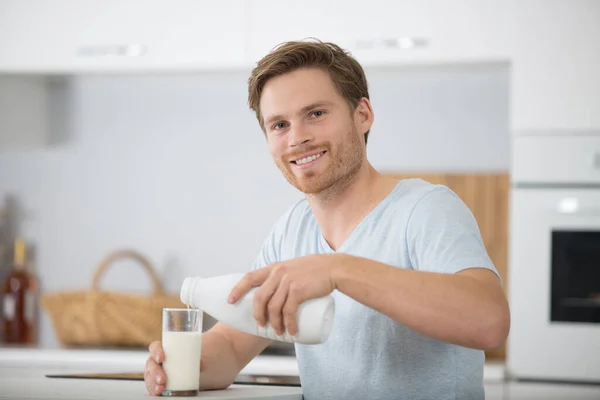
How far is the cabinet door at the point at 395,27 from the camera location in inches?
102

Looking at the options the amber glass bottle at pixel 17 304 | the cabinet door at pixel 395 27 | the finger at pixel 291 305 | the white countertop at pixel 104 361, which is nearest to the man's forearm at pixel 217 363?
the finger at pixel 291 305

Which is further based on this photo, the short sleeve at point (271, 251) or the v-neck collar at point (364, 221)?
the short sleeve at point (271, 251)

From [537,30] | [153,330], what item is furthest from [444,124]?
[153,330]

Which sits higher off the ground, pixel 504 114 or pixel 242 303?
pixel 504 114

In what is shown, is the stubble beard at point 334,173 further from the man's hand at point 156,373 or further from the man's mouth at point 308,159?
the man's hand at point 156,373

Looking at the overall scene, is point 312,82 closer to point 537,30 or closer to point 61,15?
point 537,30

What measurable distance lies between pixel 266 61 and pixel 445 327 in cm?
60

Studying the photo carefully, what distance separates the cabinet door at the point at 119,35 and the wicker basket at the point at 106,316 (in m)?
0.72

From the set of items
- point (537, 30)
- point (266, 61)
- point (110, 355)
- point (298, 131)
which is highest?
point (537, 30)

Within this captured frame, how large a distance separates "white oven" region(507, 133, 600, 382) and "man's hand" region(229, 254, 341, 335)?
62.0 inches

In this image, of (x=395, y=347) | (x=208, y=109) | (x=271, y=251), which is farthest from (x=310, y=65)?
(x=208, y=109)

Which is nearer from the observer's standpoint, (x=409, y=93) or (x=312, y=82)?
(x=312, y=82)

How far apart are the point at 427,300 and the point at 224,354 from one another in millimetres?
450

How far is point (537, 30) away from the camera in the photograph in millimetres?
2559
